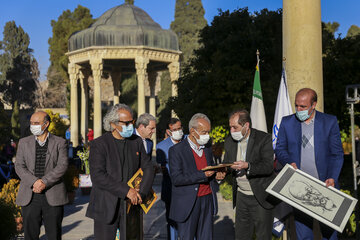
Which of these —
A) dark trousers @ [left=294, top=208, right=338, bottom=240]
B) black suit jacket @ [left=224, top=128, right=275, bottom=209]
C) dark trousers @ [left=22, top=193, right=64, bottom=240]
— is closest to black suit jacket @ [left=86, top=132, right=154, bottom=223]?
dark trousers @ [left=22, top=193, right=64, bottom=240]

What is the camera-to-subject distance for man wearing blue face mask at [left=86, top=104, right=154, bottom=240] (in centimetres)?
455

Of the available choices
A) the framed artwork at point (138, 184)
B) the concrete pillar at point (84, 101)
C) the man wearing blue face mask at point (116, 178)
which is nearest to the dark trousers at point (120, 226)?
the man wearing blue face mask at point (116, 178)

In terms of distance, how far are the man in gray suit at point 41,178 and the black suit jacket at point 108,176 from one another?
94 cm

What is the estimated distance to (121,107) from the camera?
15.8ft

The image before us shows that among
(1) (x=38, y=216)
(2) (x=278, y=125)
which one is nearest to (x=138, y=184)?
(1) (x=38, y=216)

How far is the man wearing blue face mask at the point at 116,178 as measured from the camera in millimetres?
4551

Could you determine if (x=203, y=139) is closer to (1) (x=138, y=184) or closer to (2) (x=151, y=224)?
(1) (x=138, y=184)

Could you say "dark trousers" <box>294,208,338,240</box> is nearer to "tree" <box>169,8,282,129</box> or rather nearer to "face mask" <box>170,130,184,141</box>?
"face mask" <box>170,130,184,141</box>

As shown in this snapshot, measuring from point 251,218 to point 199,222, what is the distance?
1.98ft

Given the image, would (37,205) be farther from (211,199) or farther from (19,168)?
(211,199)

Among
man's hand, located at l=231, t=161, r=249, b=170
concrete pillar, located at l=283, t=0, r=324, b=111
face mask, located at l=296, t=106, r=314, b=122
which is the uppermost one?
concrete pillar, located at l=283, t=0, r=324, b=111

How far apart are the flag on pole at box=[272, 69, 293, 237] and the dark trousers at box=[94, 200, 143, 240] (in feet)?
5.53

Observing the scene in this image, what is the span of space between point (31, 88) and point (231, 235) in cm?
4648

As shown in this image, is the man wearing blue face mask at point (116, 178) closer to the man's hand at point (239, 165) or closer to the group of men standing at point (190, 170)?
the group of men standing at point (190, 170)
